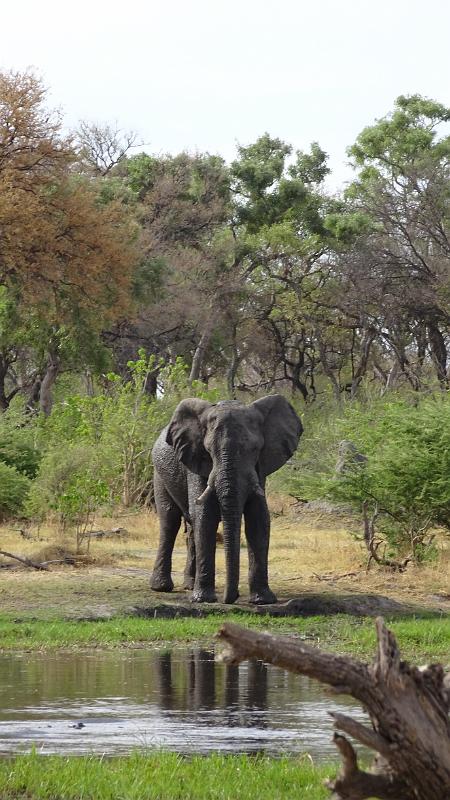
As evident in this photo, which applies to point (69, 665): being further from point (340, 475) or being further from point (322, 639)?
point (340, 475)

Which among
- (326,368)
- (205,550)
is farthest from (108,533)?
(326,368)

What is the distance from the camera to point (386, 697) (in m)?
5.15

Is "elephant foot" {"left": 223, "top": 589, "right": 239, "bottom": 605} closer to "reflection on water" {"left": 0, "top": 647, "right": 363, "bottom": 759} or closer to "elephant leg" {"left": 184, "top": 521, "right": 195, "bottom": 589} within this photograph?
"elephant leg" {"left": 184, "top": 521, "right": 195, "bottom": 589}

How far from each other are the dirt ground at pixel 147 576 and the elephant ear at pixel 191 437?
1.60 metres

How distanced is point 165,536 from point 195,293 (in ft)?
93.7

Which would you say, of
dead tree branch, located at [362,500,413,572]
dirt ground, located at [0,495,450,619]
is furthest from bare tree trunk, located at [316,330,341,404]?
dead tree branch, located at [362,500,413,572]

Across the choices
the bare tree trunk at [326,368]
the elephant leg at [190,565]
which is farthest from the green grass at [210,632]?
the bare tree trunk at [326,368]

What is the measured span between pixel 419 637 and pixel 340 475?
6947mm

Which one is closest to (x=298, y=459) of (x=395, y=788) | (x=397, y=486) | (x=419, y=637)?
(x=397, y=486)

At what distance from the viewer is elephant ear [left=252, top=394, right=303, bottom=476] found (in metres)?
17.2

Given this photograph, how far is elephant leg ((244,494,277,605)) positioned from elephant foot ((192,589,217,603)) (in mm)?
440

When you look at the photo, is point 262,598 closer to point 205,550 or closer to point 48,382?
point 205,550

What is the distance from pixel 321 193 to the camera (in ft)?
174

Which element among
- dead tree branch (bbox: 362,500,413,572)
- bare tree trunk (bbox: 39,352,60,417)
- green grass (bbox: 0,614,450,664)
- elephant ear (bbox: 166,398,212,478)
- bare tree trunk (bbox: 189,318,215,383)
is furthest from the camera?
bare tree trunk (bbox: 189,318,215,383)
